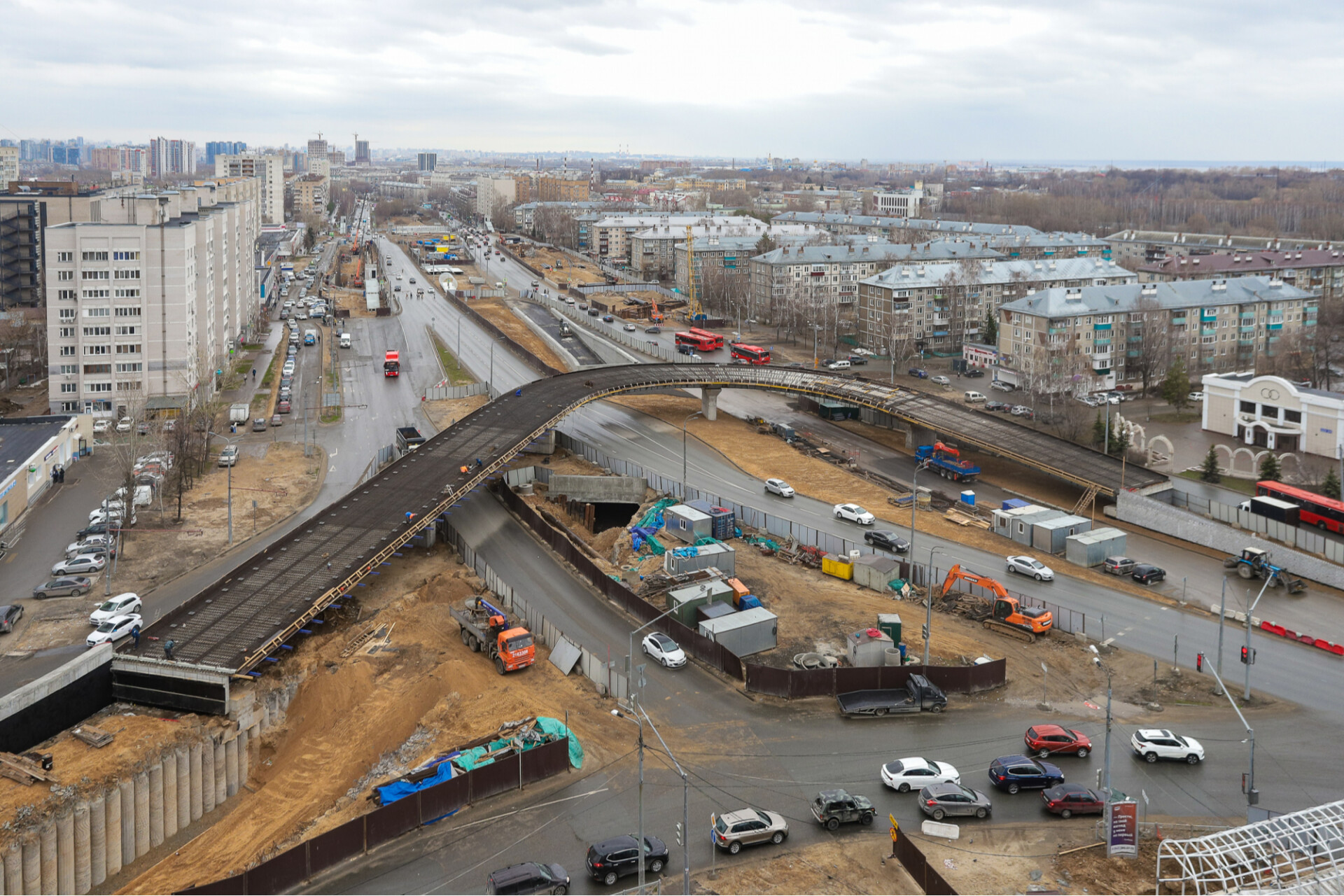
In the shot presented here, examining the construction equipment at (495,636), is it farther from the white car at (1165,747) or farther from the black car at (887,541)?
the white car at (1165,747)

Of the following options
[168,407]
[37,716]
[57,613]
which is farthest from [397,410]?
[37,716]

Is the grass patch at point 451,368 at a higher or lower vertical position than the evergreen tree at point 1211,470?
higher

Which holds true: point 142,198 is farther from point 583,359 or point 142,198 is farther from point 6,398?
point 583,359

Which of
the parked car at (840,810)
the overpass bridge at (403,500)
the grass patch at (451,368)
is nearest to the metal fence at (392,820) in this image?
the parked car at (840,810)

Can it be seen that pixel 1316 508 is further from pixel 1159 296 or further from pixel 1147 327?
pixel 1159 296

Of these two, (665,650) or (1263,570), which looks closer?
(665,650)

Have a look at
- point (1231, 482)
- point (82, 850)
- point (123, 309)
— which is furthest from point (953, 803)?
point (123, 309)
